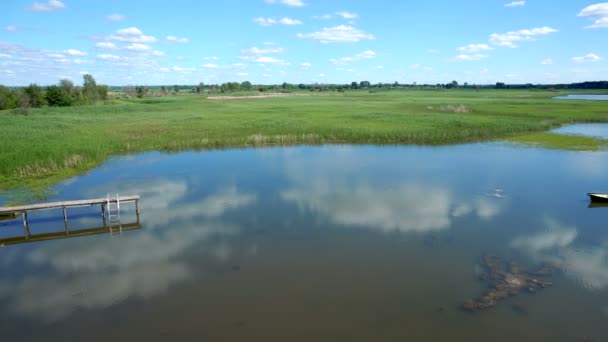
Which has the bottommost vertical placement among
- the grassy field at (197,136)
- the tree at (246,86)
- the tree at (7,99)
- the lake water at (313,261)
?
the lake water at (313,261)

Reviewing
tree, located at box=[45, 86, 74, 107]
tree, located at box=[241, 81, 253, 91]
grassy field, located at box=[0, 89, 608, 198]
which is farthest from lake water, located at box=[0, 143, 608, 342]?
tree, located at box=[241, 81, 253, 91]

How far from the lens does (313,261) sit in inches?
459

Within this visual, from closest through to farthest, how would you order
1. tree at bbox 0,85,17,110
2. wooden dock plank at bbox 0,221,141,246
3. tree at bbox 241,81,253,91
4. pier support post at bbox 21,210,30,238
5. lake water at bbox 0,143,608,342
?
lake water at bbox 0,143,608,342
wooden dock plank at bbox 0,221,141,246
pier support post at bbox 21,210,30,238
tree at bbox 0,85,17,110
tree at bbox 241,81,253,91

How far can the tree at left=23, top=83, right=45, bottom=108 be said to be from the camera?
74750mm

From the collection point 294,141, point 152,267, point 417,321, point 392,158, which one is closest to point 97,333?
point 152,267

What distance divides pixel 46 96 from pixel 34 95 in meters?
2.37

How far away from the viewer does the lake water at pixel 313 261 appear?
874cm

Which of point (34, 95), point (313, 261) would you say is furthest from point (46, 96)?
point (313, 261)

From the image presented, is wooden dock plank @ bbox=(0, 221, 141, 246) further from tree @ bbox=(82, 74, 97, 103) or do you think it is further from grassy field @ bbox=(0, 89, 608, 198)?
tree @ bbox=(82, 74, 97, 103)

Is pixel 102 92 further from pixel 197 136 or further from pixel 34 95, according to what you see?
pixel 197 136

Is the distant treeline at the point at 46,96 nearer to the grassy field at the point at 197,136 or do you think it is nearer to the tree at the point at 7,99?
the tree at the point at 7,99

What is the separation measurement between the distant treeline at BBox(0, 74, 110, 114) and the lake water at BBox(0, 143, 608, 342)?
206 ft

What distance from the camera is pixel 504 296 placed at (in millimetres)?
9656

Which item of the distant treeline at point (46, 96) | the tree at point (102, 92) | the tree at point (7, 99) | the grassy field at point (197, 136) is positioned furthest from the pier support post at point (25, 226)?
the tree at point (102, 92)
